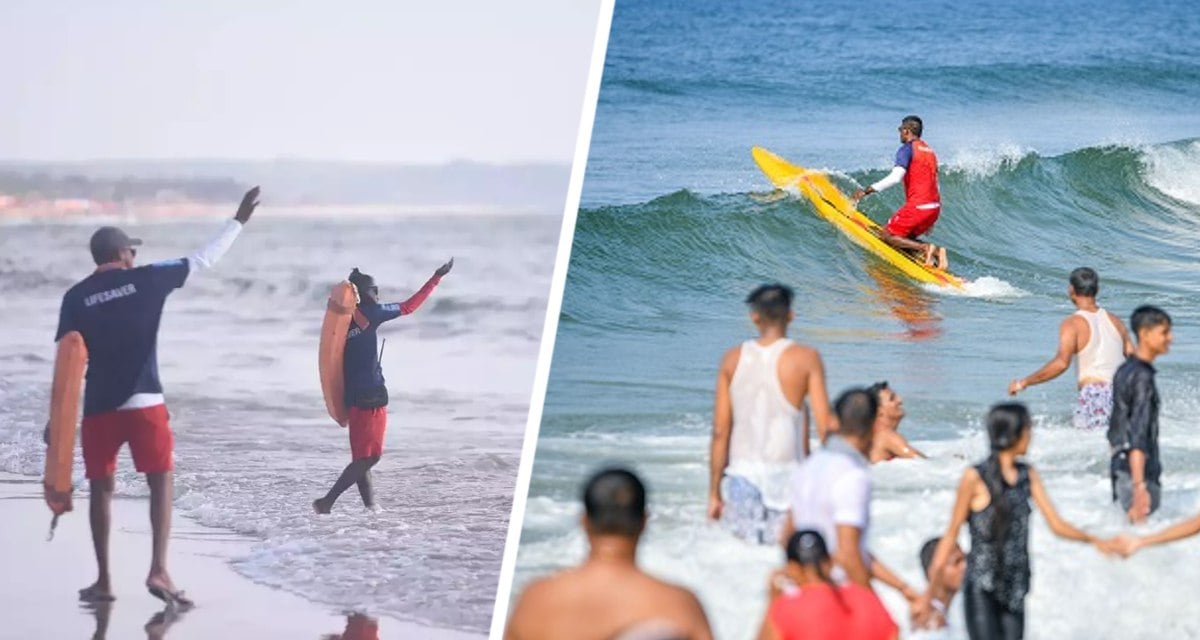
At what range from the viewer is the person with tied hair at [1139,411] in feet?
21.9

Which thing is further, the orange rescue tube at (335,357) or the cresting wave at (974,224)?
the cresting wave at (974,224)

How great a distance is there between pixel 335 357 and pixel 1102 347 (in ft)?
9.82

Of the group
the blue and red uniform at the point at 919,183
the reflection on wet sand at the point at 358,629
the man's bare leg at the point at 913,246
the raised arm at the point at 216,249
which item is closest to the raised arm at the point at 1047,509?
the reflection on wet sand at the point at 358,629

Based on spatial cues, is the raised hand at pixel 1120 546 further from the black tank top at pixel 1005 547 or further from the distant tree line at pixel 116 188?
the distant tree line at pixel 116 188

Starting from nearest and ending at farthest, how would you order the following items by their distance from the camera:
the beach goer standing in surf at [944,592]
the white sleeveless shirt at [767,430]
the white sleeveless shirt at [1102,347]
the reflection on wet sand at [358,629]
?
the beach goer standing in surf at [944,592] → the white sleeveless shirt at [767,430] → the white sleeveless shirt at [1102,347] → the reflection on wet sand at [358,629]

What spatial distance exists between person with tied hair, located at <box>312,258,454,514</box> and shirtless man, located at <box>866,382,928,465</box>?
203cm

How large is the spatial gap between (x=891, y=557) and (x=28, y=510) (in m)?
3.49

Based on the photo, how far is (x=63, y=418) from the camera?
8000mm

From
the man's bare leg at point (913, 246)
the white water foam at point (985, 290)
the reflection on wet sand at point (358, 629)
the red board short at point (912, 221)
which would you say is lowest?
the reflection on wet sand at point (358, 629)

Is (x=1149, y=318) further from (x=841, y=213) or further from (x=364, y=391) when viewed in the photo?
(x=841, y=213)

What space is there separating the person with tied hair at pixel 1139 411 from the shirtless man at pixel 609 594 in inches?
110

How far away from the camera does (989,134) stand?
12328mm

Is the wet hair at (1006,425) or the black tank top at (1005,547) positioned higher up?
the wet hair at (1006,425)

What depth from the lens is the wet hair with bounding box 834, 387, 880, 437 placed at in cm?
559
